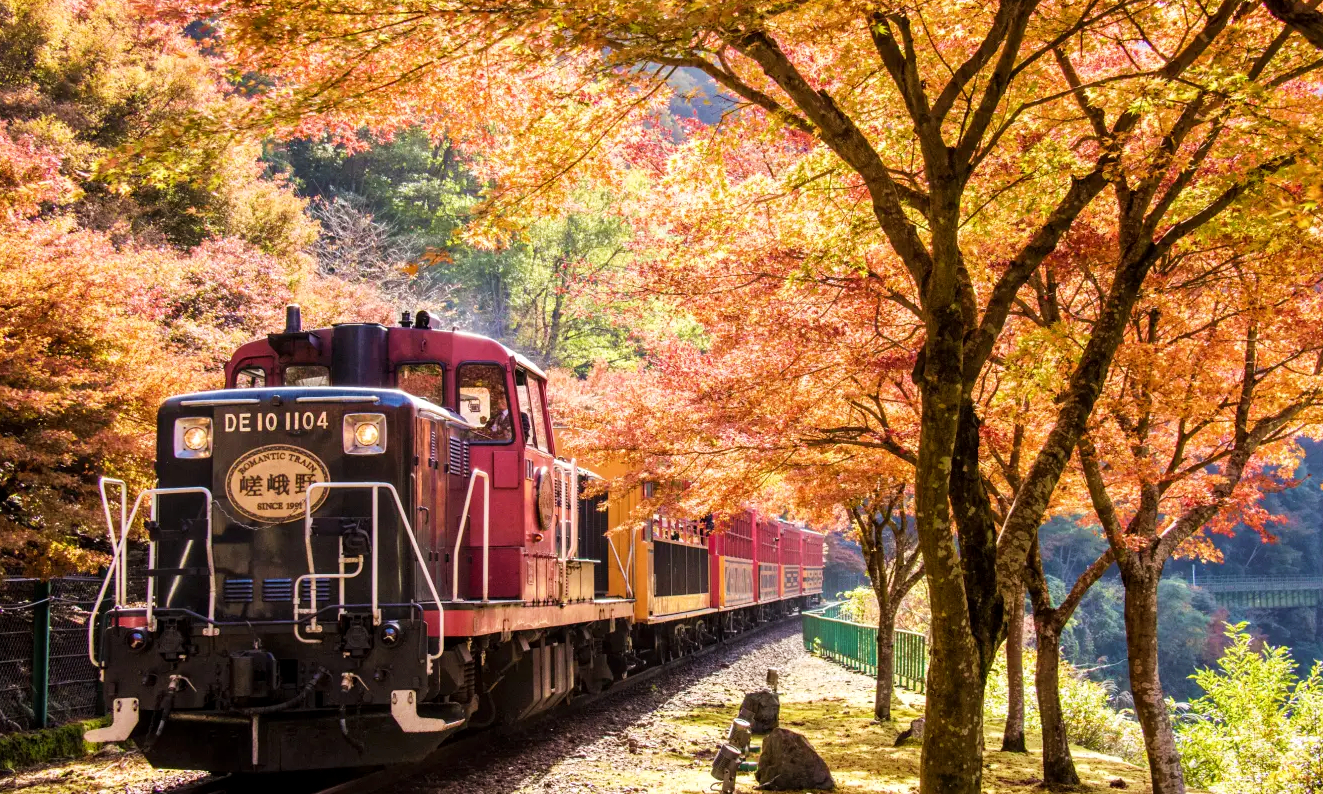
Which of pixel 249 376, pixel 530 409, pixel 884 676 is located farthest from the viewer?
pixel 884 676

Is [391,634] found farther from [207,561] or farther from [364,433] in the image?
[207,561]

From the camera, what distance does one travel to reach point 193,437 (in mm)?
7906

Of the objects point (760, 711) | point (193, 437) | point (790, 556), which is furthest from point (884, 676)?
point (790, 556)

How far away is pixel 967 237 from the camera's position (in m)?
9.77

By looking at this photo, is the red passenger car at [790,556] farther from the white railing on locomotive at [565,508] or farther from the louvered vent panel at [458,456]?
the louvered vent panel at [458,456]

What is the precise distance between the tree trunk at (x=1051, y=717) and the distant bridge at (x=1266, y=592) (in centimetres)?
6482

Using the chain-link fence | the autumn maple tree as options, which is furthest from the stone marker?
the chain-link fence

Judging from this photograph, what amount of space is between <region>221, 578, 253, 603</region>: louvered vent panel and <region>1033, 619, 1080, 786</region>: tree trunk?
7.13 metres

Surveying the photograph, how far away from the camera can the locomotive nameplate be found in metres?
7.75

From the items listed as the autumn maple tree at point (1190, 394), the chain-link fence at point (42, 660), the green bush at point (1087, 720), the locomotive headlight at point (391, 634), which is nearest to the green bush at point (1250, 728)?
the green bush at point (1087, 720)

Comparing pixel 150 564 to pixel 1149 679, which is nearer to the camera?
pixel 150 564

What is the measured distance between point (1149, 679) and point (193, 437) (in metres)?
7.44

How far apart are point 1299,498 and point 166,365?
252ft

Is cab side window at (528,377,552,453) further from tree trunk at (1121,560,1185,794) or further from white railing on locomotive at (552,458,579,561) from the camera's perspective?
tree trunk at (1121,560,1185,794)
